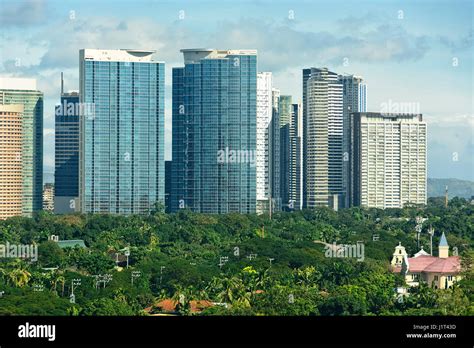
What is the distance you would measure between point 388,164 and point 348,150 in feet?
9.23

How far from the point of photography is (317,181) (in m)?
69.9

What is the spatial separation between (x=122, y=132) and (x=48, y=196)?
14.1 metres

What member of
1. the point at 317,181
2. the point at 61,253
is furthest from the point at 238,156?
the point at 61,253

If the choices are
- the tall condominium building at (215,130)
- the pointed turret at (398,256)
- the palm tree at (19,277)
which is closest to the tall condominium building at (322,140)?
the tall condominium building at (215,130)

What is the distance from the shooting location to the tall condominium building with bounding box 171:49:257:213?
59562 millimetres

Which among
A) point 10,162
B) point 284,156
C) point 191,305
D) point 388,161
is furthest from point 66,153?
point 191,305

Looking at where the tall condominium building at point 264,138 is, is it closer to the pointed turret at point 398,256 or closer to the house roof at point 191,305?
the pointed turret at point 398,256

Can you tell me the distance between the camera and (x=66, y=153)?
67.2 meters

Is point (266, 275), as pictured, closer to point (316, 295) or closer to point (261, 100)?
point (316, 295)

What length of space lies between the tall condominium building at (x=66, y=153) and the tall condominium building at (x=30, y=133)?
4.22ft

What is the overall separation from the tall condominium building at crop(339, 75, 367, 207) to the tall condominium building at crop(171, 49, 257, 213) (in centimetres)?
944

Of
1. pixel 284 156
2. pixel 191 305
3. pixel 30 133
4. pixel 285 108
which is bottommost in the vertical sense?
pixel 191 305

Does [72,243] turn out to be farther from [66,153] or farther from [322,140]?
[322,140]

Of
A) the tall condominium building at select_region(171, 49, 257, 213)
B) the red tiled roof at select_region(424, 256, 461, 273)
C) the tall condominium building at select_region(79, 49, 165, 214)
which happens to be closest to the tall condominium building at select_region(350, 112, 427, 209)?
the tall condominium building at select_region(171, 49, 257, 213)
